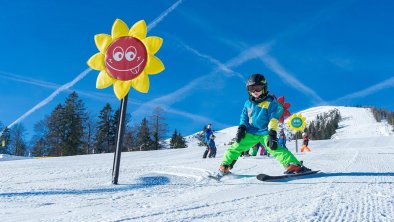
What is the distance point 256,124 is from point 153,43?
202 cm

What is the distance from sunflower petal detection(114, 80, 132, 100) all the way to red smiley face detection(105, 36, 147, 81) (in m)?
0.07

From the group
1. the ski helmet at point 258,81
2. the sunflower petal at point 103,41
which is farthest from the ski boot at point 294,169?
the sunflower petal at point 103,41

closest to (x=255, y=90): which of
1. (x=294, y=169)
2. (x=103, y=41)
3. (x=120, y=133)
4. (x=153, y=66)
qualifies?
(x=294, y=169)

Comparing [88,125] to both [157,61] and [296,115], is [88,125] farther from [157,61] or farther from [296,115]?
[157,61]

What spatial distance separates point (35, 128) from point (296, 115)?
128 ft

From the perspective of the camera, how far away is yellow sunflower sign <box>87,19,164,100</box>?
577cm

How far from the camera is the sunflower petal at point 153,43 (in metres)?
5.77

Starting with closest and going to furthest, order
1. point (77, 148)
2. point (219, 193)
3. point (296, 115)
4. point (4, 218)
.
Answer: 1. point (4, 218)
2. point (219, 193)
3. point (296, 115)
4. point (77, 148)

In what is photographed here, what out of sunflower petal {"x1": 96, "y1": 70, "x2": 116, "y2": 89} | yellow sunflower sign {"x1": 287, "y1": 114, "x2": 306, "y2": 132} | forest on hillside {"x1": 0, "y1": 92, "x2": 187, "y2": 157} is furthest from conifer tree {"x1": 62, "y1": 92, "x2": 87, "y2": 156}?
sunflower petal {"x1": 96, "y1": 70, "x2": 116, "y2": 89}

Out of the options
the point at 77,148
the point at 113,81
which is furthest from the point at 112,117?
the point at 113,81

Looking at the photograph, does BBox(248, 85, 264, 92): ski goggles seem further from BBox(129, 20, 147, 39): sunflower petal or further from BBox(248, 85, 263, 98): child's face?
BBox(129, 20, 147, 39): sunflower petal

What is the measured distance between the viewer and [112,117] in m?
53.7

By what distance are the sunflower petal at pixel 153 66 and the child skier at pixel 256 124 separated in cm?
145

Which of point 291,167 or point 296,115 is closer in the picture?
point 291,167
